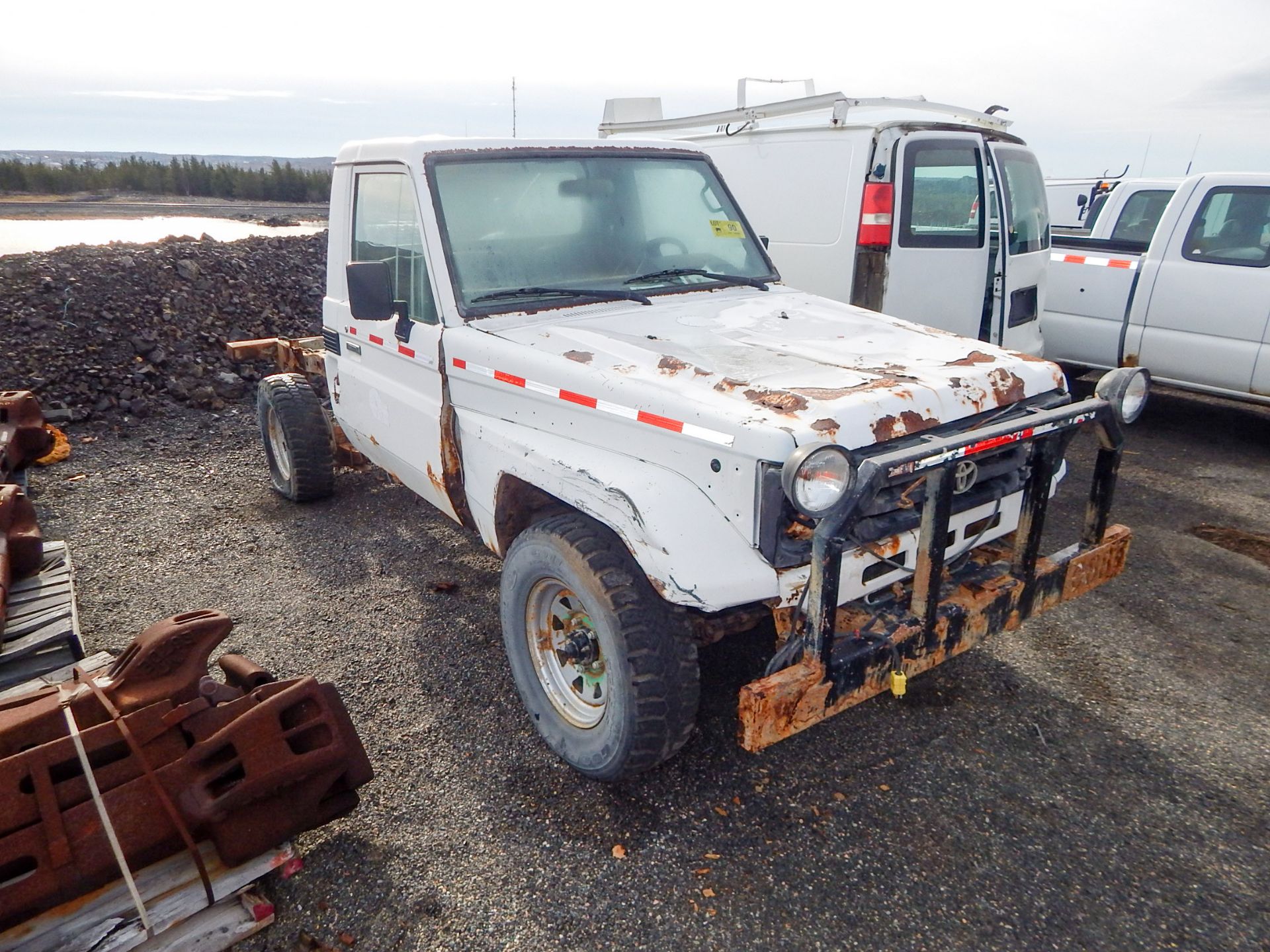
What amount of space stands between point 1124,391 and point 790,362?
120 cm

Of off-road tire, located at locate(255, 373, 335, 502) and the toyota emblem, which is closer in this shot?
the toyota emblem

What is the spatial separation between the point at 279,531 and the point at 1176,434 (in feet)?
23.5

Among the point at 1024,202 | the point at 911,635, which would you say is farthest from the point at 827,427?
the point at 1024,202

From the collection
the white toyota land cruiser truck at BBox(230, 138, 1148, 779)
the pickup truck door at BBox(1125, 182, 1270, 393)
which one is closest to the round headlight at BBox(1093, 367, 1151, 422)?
the white toyota land cruiser truck at BBox(230, 138, 1148, 779)

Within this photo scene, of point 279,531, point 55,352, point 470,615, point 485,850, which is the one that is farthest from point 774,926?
point 55,352

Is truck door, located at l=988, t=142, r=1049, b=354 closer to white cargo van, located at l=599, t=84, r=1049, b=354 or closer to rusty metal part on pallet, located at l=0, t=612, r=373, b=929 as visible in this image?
white cargo van, located at l=599, t=84, r=1049, b=354

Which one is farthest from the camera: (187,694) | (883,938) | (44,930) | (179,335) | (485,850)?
(179,335)

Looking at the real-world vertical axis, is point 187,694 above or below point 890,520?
below

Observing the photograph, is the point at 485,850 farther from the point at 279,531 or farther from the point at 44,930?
the point at 279,531

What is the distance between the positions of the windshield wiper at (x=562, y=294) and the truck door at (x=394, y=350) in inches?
9.8

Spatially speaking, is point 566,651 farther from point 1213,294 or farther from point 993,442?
point 1213,294

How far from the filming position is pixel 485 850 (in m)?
2.73

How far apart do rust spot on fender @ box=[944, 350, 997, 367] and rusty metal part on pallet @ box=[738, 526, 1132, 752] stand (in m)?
0.71

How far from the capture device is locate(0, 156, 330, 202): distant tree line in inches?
1065
